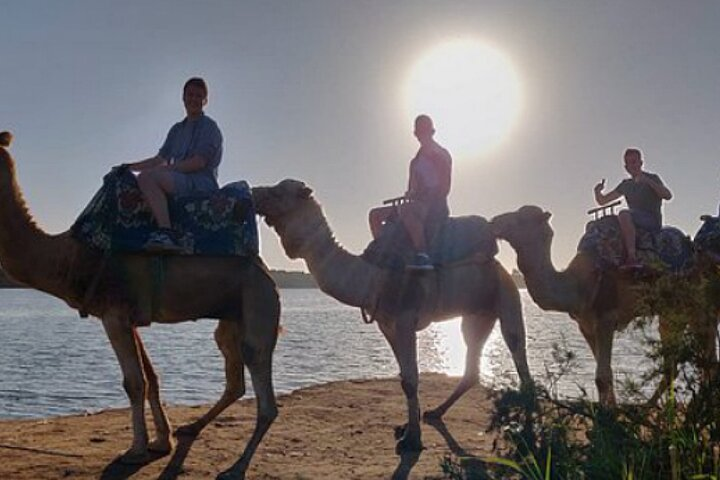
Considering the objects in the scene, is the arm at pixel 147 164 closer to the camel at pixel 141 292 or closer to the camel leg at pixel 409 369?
the camel at pixel 141 292

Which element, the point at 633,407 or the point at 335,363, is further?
the point at 335,363

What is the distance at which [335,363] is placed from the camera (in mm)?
29594

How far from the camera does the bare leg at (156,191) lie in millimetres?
7301

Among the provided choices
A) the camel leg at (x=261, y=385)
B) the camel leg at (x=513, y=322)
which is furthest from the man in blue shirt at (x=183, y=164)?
the camel leg at (x=513, y=322)

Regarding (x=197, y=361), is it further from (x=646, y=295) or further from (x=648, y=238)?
(x=646, y=295)

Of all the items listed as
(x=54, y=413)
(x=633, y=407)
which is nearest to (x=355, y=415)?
(x=633, y=407)

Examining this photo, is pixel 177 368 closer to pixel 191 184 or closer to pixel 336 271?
pixel 336 271

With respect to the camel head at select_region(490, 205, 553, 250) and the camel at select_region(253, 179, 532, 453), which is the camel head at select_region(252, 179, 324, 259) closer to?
the camel at select_region(253, 179, 532, 453)

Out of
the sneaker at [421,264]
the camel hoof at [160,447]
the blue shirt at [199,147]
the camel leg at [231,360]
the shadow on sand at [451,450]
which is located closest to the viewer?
the shadow on sand at [451,450]

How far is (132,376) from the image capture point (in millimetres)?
7035

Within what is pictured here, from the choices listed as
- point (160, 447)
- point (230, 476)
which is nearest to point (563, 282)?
point (230, 476)

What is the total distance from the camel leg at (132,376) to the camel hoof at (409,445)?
2336 millimetres

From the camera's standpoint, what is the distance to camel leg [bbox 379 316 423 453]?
8.01 metres

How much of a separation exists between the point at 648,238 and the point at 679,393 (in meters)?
4.58
